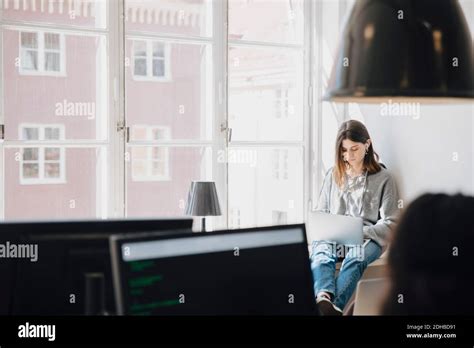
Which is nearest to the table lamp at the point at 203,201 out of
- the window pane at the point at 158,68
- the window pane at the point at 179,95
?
the window pane at the point at 179,95

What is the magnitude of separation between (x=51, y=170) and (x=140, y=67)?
75 cm

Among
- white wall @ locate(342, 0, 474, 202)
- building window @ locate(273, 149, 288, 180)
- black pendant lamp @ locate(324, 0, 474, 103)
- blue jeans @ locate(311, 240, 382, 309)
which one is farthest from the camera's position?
building window @ locate(273, 149, 288, 180)

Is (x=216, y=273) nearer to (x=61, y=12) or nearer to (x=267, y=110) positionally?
(x=61, y=12)

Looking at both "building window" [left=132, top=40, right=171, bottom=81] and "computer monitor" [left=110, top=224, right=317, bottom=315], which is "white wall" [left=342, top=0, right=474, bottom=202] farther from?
"computer monitor" [left=110, top=224, right=317, bottom=315]

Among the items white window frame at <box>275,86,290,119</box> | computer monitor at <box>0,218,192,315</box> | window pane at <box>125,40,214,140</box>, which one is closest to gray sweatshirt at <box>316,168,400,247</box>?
white window frame at <box>275,86,290,119</box>

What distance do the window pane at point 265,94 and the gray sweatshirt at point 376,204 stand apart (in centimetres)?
64

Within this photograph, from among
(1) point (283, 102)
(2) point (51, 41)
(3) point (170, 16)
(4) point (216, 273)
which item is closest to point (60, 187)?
(2) point (51, 41)

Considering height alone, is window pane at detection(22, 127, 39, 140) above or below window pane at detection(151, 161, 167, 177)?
above

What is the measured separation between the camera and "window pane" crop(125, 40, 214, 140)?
366 cm

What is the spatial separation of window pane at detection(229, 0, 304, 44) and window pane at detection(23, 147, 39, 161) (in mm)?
1349

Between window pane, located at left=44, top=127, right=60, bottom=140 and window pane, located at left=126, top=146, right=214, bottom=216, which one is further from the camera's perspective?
window pane, located at left=126, top=146, right=214, bottom=216

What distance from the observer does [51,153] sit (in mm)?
3494

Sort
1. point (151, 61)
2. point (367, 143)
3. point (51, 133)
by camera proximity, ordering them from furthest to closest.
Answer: point (367, 143) < point (151, 61) < point (51, 133)

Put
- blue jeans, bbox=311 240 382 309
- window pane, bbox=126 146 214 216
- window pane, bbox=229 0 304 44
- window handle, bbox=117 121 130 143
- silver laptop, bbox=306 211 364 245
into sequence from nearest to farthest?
blue jeans, bbox=311 240 382 309 < silver laptop, bbox=306 211 364 245 < window handle, bbox=117 121 130 143 < window pane, bbox=126 146 214 216 < window pane, bbox=229 0 304 44
